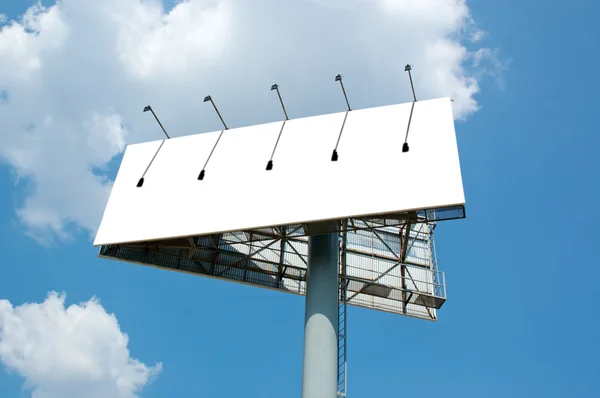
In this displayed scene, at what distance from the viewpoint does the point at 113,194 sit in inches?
901

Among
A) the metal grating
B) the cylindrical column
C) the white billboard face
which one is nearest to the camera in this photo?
the cylindrical column

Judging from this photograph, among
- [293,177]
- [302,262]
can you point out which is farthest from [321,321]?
[302,262]

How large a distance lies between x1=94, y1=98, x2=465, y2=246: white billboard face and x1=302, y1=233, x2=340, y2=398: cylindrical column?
5.45 ft

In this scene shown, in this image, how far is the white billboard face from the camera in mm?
19141

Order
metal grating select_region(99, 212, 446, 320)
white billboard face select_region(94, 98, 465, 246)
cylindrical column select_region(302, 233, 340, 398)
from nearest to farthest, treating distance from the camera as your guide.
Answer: cylindrical column select_region(302, 233, 340, 398) < white billboard face select_region(94, 98, 465, 246) < metal grating select_region(99, 212, 446, 320)

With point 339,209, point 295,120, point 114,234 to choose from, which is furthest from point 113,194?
point 339,209

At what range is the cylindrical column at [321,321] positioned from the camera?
18250mm

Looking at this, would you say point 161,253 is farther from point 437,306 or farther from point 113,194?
point 437,306

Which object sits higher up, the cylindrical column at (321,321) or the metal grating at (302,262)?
the metal grating at (302,262)

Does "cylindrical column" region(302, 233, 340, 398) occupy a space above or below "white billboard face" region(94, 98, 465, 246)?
below

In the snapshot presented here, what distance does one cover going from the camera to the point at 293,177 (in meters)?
20.8

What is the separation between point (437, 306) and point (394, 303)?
182 cm

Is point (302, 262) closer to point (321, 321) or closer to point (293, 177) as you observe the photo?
point (293, 177)

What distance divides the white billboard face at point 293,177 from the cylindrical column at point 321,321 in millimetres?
1662
